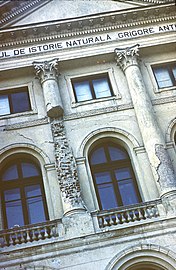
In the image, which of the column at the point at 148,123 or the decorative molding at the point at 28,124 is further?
the decorative molding at the point at 28,124

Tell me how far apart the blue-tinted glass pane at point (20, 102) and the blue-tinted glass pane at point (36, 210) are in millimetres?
3852

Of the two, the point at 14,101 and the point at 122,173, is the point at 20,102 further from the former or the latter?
the point at 122,173

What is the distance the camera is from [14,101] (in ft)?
58.5

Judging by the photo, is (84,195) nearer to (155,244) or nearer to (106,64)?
(155,244)

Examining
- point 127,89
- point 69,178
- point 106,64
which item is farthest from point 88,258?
point 106,64

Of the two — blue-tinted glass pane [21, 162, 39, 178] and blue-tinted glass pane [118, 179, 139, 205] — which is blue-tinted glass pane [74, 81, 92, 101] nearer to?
blue-tinted glass pane [21, 162, 39, 178]

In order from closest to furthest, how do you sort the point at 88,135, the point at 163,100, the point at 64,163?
the point at 64,163, the point at 88,135, the point at 163,100

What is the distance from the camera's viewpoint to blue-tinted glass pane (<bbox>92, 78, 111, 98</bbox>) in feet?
59.0

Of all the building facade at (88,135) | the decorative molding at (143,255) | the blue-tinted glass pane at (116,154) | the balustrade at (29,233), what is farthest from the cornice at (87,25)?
the decorative molding at (143,255)

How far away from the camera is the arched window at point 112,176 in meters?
15.7

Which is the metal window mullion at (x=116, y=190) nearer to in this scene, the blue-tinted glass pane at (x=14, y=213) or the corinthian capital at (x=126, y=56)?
the blue-tinted glass pane at (x=14, y=213)

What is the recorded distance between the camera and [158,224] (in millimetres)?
14102

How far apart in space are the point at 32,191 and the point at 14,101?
3989mm

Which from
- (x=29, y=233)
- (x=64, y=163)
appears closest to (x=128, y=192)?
(x=64, y=163)
